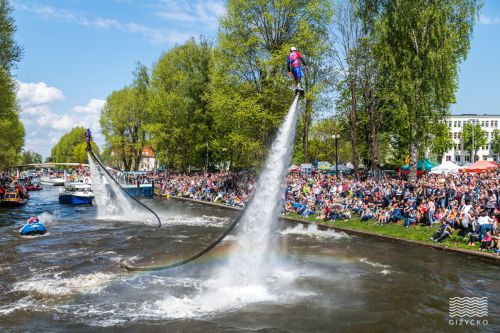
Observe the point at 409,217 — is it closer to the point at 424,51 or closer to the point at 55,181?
the point at 424,51

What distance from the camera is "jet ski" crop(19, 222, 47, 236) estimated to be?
96.6ft

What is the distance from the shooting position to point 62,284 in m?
17.3

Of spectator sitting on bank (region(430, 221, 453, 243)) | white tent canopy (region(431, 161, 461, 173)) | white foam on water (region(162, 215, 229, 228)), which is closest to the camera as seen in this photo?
spectator sitting on bank (region(430, 221, 453, 243))

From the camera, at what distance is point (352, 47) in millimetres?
46781

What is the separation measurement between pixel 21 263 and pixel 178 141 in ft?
161

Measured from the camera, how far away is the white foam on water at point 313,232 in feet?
91.0

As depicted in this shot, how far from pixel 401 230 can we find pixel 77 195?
41.5m

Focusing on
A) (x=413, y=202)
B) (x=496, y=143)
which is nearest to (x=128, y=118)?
(x=413, y=202)

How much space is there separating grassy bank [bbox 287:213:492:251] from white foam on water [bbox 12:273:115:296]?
16332 mm

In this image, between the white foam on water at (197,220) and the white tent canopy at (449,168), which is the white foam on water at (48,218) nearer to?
the white foam on water at (197,220)

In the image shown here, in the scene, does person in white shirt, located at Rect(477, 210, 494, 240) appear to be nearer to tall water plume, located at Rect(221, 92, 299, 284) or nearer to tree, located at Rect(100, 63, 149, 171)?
tall water plume, located at Rect(221, 92, 299, 284)

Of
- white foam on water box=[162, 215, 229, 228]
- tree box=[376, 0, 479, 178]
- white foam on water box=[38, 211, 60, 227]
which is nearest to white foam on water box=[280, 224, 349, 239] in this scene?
white foam on water box=[162, 215, 229, 228]

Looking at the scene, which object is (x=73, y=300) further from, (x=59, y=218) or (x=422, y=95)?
(x=422, y=95)

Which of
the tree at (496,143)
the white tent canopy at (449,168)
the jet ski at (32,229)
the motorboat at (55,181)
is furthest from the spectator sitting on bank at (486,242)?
the tree at (496,143)
